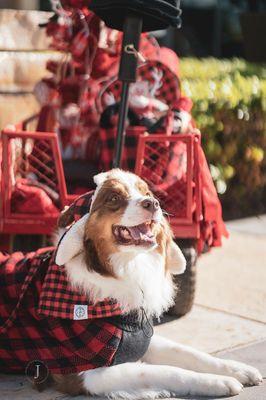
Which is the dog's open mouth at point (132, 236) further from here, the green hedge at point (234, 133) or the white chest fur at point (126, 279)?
the green hedge at point (234, 133)

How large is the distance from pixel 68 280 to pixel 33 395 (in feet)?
2.00

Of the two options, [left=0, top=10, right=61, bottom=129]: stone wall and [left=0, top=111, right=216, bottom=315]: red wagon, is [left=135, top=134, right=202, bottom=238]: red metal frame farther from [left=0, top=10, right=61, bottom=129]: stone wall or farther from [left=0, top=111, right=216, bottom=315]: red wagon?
[left=0, top=10, right=61, bottom=129]: stone wall

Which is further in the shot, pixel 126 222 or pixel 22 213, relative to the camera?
pixel 22 213

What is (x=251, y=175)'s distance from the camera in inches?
315

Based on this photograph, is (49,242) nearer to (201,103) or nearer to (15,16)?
(15,16)

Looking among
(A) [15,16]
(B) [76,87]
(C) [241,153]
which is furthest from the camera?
(C) [241,153]

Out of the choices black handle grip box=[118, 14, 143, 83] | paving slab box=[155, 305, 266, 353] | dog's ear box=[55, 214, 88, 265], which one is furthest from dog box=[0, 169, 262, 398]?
black handle grip box=[118, 14, 143, 83]

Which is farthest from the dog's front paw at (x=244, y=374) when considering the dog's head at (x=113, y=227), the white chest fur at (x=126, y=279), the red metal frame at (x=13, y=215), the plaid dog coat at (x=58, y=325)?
the red metal frame at (x=13, y=215)

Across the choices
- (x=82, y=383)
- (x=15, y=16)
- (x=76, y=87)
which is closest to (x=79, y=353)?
(x=82, y=383)

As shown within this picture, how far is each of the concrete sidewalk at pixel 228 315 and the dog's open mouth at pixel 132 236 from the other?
80 cm

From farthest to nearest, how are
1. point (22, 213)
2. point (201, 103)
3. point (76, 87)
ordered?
point (201, 103)
point (76, 87)
point (22, 213)

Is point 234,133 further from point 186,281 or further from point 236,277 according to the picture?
point 186,281

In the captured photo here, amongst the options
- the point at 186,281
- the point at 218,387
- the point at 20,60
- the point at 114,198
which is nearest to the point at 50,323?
the point at 114,198

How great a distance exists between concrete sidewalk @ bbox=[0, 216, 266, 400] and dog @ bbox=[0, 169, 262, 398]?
18 cm
